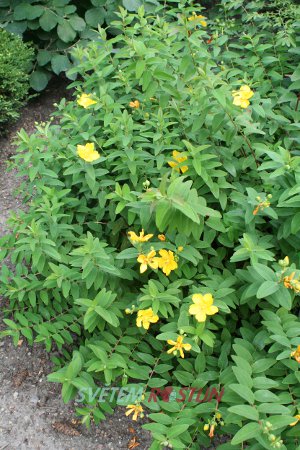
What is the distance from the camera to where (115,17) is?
3.47 meters

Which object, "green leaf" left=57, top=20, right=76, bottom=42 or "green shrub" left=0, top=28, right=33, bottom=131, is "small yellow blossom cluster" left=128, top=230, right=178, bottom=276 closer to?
"green shrub" left=0, top=28, right=33, bottom=131

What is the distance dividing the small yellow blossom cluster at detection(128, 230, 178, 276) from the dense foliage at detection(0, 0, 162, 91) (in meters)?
2.08

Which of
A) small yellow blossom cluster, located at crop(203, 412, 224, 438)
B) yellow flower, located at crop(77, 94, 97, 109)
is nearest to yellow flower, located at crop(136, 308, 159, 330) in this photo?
small yellow blossom cluster, located at crop(203, 412, 224, 438)

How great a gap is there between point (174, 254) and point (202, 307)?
0.27 metres

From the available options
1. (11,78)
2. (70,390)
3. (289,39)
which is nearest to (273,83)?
(289,39)

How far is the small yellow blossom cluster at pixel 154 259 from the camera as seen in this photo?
181 centimetres

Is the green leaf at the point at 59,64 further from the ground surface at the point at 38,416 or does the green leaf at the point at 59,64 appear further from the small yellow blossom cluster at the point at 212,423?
the small yellow blossom cluster at the point at 212,423

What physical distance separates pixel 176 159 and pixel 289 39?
1.12m

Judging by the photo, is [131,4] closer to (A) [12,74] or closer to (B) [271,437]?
(A) [12,74]

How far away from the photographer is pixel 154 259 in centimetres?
183

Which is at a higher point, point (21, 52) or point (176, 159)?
point (21, 52)

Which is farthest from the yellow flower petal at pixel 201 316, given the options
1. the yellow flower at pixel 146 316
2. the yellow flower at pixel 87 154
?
the yellow flower at pixel 87 154

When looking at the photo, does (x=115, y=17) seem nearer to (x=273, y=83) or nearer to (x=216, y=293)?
(x=273, y=83)

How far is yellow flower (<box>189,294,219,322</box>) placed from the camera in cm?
175
